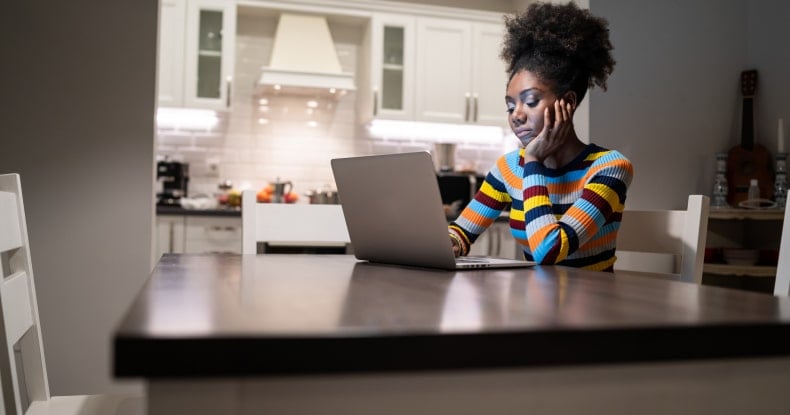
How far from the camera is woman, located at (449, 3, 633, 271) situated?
1451mm

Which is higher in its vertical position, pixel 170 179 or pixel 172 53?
pixel 172 53

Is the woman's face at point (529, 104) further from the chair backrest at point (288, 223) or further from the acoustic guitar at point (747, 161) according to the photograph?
the acoustic guitar at point (747, 161)

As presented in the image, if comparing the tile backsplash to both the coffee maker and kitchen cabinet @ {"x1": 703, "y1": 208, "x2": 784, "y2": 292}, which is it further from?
kitchen cabinet @ {"x1": 703, "y1": 208, "x2": 784, "y2": 292}

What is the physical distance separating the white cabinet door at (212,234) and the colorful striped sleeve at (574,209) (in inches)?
96.4

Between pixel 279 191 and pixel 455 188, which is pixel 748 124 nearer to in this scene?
pixel 455 188

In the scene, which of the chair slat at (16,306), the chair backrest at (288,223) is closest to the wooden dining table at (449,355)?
the chair slat at (16,306)

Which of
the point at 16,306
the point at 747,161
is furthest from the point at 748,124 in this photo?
the point at 16,306

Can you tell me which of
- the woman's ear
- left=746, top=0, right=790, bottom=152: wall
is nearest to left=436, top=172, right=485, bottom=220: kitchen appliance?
left=746, top=0, right=790, bottom=152: wall

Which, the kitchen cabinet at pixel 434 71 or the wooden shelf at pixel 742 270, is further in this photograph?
the kitchen cabinet at pixel 434 71

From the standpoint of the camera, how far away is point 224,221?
3.68 metres

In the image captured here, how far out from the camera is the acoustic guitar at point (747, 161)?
3.08m

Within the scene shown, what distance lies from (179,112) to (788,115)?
3.30 meters

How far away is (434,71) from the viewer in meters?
4.39

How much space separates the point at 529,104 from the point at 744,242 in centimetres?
207
